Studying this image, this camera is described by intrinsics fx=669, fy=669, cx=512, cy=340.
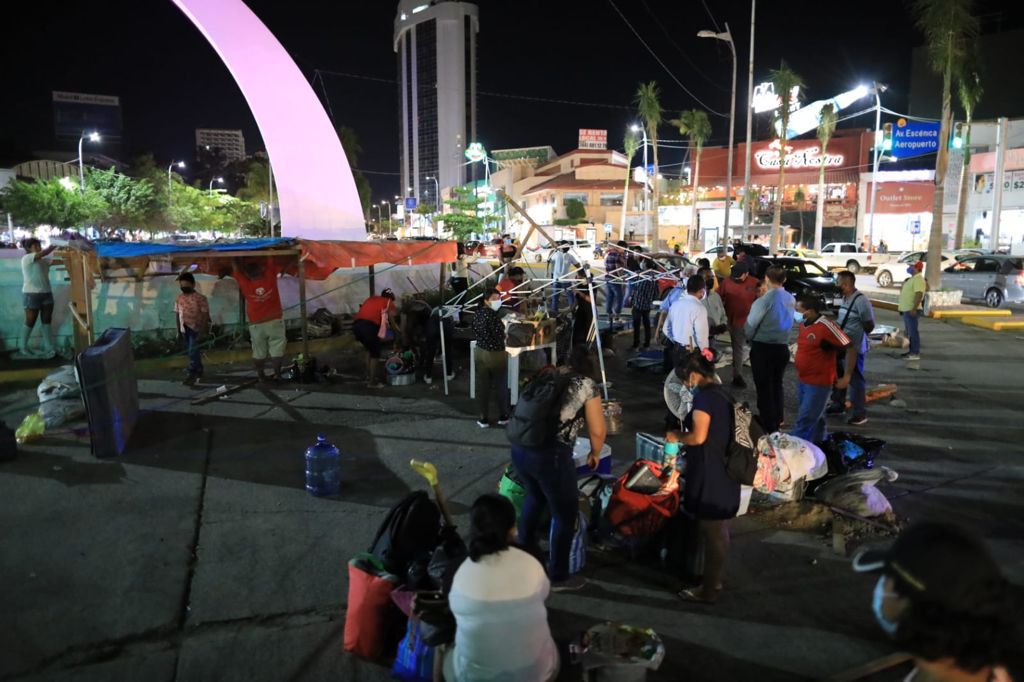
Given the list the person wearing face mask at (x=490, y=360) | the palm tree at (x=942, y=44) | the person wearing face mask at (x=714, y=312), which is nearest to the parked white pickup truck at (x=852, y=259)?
the palm tree at (x=942, y=44)

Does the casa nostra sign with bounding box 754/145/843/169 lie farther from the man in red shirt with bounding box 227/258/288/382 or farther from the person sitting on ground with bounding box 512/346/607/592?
the person sitting on ground with bounding box 512/346/607/592

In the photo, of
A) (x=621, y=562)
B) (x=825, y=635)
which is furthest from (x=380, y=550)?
(x=825, y=635)

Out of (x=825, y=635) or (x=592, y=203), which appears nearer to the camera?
(x=825, y=635)

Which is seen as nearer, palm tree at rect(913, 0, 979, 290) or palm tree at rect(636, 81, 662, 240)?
palm tree at rect(913, 0, 979, 290)

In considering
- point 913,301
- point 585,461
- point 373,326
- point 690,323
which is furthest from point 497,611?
point 913,301

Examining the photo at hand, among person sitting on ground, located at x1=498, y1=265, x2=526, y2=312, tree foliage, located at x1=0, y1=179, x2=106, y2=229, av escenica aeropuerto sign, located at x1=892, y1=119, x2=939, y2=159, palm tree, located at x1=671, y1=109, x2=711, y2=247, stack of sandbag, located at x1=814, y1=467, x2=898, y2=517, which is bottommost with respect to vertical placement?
stack of sandbag, located at x1=814, y1=467, x2=898, y2=517

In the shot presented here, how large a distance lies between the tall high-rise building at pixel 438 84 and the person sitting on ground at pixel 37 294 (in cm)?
13586

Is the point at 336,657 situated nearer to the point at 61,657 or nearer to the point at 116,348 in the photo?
the point at 61,657

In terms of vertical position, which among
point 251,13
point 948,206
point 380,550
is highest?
point 251,13

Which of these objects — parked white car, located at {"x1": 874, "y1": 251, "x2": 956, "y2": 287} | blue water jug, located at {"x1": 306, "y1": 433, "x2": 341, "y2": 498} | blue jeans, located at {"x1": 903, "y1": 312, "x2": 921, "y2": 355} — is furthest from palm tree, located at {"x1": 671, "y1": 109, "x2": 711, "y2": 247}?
blue water jug, located at {"x1": 306, "y1": 433, "x2": 341, "y2": 498}

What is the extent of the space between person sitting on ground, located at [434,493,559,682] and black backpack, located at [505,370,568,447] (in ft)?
3.63

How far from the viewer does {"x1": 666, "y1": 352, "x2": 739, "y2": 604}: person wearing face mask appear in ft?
13.4

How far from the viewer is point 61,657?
12.6 feet

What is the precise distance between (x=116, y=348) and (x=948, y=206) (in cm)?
4760
